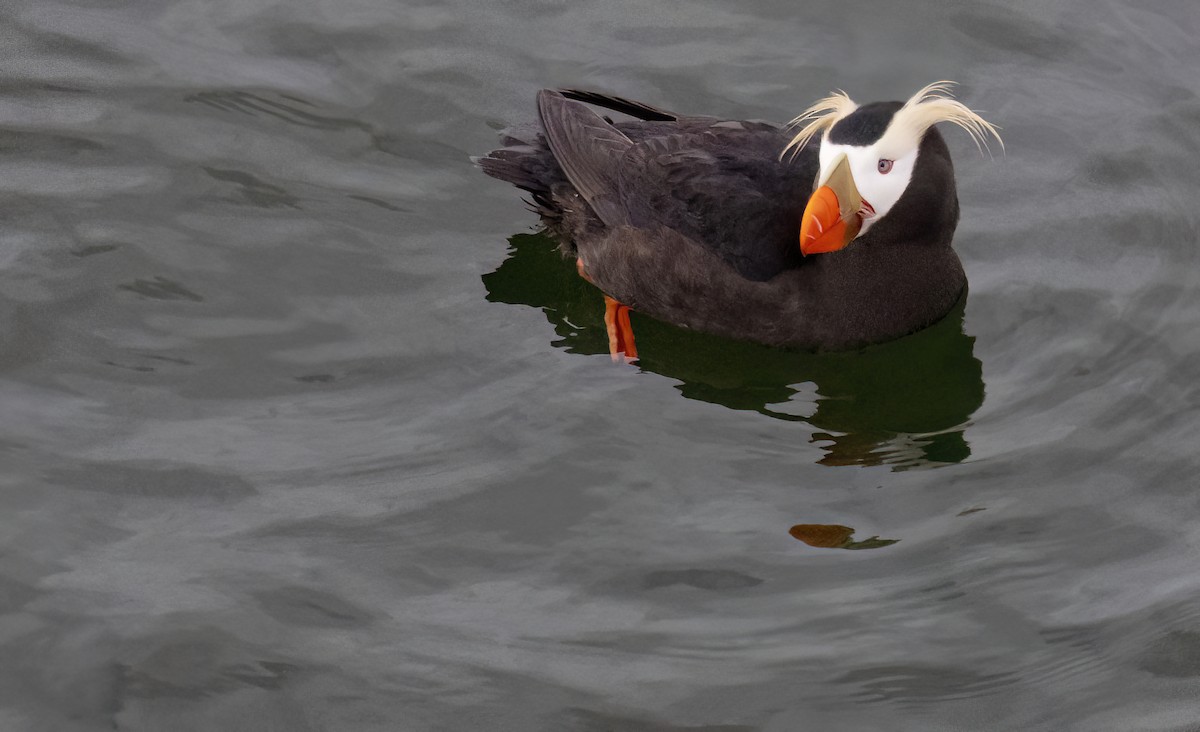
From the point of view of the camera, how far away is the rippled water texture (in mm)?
5145

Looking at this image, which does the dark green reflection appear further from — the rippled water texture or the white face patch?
the white face patch

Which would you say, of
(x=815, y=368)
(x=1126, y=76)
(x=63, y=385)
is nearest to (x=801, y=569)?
(x=815, y=368)

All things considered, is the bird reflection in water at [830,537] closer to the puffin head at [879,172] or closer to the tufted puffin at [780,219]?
the tufted puffin at [780,219]

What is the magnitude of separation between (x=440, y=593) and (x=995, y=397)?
243 centimetres

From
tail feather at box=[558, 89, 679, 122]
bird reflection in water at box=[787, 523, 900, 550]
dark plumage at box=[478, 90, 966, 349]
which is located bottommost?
bird reflection in water at box=[787, 523, 900, 550]

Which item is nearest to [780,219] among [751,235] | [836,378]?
[751,235]

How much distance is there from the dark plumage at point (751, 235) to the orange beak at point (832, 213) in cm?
18

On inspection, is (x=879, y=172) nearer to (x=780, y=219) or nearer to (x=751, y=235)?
(x=780, y=219)

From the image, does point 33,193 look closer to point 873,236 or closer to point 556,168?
point 556,168

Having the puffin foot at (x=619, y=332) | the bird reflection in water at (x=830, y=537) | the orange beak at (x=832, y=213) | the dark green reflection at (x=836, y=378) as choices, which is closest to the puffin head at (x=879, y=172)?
the orange beak at (x=832, y=213)

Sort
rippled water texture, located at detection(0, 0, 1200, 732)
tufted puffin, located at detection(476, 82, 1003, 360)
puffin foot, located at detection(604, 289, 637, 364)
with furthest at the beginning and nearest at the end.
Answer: puffin foot, located at detection(604, 289, 637, 364), tufted puffin, located at detection(476, 82, 1003, 360), rippled water texture, located at detection(0, 0, 1200, 732)

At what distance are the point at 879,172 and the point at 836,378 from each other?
2.93 feet

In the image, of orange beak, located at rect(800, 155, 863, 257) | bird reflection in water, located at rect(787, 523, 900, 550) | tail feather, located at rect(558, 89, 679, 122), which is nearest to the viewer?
bird reflection in water, located at rect(787, 523, 900, 550)

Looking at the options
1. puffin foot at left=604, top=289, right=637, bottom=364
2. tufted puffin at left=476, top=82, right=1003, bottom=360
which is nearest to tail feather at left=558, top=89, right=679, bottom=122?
tufted puffin at left=476, top=82, right=1003, bottom=360
